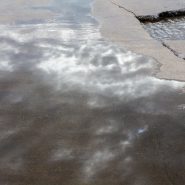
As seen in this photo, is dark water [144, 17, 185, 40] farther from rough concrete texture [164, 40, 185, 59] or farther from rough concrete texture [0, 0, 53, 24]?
rough concrete texture [0, 0, 53, 24]

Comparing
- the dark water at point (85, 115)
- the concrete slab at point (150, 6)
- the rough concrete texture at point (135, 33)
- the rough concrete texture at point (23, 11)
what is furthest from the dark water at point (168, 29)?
the rough concrete texture at point (23, 11)

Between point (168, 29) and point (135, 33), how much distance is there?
0.55m

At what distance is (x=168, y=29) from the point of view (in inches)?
201

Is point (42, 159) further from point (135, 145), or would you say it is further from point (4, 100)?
point (4, 100)

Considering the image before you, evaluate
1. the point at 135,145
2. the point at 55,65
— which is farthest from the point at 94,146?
the point at 55,65

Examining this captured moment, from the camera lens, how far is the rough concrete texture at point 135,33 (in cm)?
386

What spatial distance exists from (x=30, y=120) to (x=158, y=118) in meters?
0.94

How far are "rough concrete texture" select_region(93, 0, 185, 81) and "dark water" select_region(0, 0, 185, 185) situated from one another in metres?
0.15

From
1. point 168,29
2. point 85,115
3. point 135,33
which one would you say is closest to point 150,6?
point 168,29

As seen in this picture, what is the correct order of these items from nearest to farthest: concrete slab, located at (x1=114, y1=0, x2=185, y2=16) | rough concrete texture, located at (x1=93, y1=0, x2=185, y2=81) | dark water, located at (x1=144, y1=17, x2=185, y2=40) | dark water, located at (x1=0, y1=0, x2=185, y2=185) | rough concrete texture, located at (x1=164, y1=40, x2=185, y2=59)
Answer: dark water, located at (x1=0, y1=0, x2=185, y2=185)
rough concrete texture, located at (x1=93, y1=0, x2=185, y2=81)
rough concrete texture, located at (x1=164, y1=40, x2=185, y2=59)
dark water, located at (x1=144, y1=17, x2=185, y2=40)
concrete slab, located at (x1=114, y1=0, x2=185, y2=16)

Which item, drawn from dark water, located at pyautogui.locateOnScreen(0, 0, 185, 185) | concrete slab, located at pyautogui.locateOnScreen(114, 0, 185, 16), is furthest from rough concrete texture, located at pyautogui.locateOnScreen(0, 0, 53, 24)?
concrete slab, located at pyautogui.locateOnScreen(114, 0, 185, 16)

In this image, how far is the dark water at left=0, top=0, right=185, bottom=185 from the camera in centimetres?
243

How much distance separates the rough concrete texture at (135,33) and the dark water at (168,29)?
0.14 meters

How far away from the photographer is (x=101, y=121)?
9.67ft
